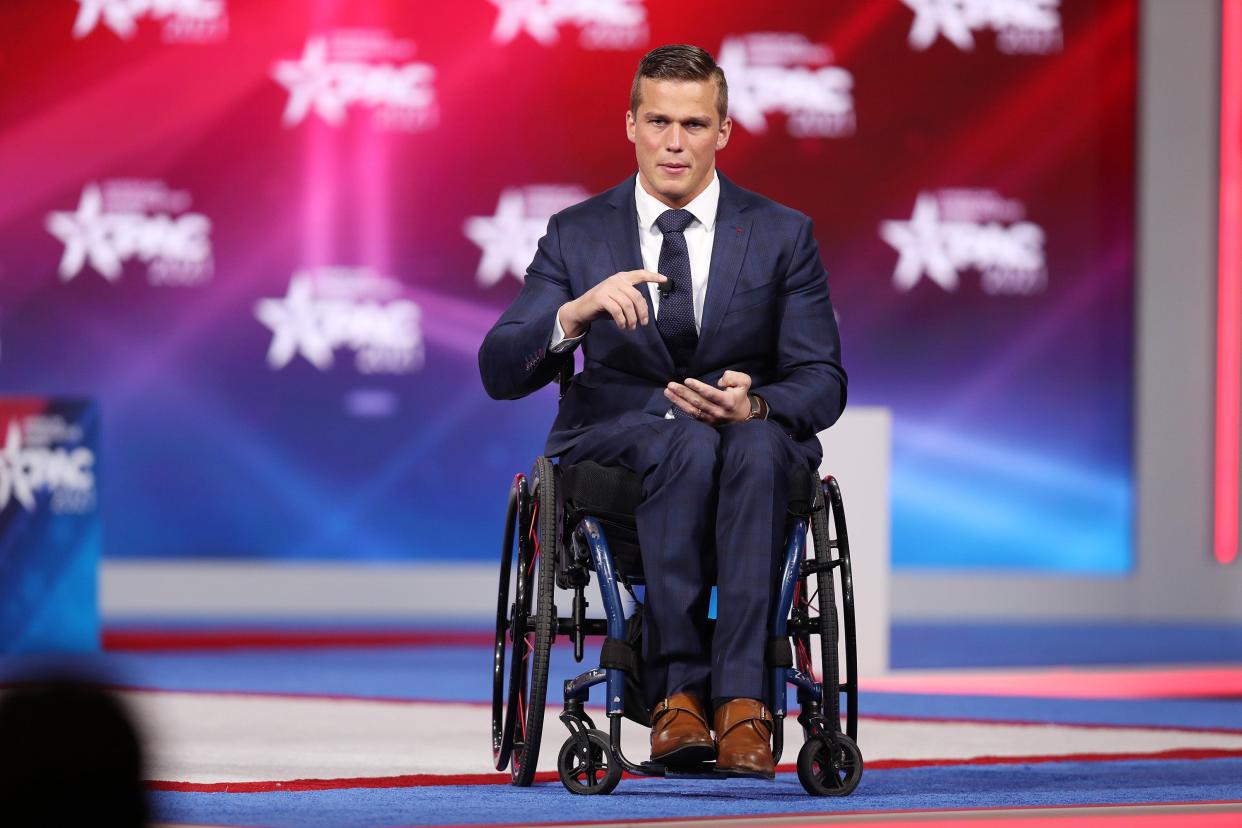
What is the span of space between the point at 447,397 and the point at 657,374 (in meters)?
4.22

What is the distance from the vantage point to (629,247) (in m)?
3.04

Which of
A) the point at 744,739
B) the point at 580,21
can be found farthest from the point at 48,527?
the point at 744,739

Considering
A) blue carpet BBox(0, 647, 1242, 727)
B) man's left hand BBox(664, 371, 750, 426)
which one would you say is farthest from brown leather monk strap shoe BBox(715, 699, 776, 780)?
blue carpet BBox(0, 647, 1242, 727)

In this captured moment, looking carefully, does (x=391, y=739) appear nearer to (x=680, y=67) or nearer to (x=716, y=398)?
(x=716, y=398)

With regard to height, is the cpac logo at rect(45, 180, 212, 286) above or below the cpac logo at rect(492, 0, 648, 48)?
below

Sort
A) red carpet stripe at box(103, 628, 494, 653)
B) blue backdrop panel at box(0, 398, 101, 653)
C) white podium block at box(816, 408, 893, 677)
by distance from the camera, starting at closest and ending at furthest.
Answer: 1. white podium block at box(816, 408, 893, 677)
2. blue backdrop panel at box(0, 398, 101, 653)
3. red carpet stripe at box(103, 628, 494, 653)

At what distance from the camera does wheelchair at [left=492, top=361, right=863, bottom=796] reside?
2.78 metres

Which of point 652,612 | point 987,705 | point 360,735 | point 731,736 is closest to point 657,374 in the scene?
point 652,612

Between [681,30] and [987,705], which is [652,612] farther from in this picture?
[681,30]

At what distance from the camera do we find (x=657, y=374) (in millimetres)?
2994

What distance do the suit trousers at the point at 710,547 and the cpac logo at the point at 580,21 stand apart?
14.7ft

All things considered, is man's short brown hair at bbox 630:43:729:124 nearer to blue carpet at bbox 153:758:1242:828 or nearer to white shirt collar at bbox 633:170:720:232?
white shirt collar at bbox 633:170:720:232

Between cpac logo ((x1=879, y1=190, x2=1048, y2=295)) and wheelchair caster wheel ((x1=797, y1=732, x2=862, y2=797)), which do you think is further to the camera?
cpac logo ((x1=879, y1=190, x2=1048, y2=295))

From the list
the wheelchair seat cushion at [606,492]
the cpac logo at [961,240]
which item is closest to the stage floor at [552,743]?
the wheelchair seat cushion at [606,492]
